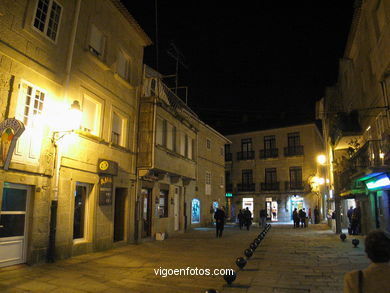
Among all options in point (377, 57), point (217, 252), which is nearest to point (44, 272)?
point (217, 252)

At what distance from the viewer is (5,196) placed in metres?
8.53

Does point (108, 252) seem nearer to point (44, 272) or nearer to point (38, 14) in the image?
point (44, 272)

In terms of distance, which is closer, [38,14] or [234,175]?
[38,14]

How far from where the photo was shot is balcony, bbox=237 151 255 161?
42031mm

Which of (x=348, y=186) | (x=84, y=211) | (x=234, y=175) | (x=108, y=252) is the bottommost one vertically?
(x=108, y=252)

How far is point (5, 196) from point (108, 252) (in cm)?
468

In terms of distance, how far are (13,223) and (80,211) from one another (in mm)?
2993

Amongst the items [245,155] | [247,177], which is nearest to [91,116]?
[247,177]

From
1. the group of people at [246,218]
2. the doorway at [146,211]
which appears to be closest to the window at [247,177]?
the group of people at [246,218]

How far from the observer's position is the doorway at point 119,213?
551 inches

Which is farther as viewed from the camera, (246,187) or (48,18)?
(246,187)

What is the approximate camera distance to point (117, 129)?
47.2 feet

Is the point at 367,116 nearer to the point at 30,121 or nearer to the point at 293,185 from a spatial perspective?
the point at 30,121

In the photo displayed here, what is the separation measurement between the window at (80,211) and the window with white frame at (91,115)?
2202 mm
